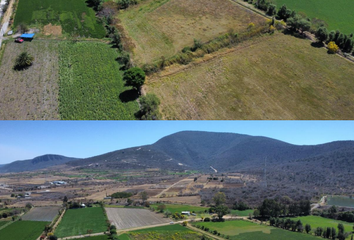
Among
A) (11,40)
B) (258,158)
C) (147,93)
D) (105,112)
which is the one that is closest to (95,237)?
(105,112)

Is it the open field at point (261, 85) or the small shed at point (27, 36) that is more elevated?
the small shed at point (27, 36)

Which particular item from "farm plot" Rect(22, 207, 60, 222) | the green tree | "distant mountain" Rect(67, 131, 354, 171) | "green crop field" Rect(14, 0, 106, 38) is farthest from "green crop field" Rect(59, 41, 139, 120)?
"distant mountain" Rect(67, 131, 354, 171)

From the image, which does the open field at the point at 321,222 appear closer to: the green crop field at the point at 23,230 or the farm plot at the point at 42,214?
the green crop field at the point at 23,230

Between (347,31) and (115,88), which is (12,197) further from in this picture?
(347,31)

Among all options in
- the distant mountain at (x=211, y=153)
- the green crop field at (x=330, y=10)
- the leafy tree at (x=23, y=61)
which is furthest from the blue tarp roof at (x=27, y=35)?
the distant mountain at (x=211, y=153)

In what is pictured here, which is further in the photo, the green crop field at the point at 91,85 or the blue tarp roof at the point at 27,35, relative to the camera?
the blue tarp roof at the point at 27,35

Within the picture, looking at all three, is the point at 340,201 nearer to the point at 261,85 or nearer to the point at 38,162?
the point at 261,85

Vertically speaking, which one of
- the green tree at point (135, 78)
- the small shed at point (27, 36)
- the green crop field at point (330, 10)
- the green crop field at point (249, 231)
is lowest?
the green crop field at point (249, 231)
